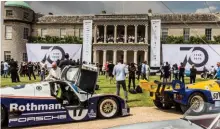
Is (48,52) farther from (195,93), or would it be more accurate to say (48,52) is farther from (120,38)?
(195,93)

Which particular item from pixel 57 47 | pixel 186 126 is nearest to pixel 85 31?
pixel 57 47

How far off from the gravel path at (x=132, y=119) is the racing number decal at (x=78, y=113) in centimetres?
17

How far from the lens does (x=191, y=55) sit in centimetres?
3844

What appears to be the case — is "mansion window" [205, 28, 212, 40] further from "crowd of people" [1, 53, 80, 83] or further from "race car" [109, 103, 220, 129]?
"race car" [109, 103, 220, 129]

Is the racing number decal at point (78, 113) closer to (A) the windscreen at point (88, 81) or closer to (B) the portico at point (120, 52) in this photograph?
(A) the windscreen at point (88, 81)

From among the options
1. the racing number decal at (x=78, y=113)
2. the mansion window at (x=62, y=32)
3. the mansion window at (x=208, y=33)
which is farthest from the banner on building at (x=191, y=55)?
the racing number decal at (x=78, y=113)

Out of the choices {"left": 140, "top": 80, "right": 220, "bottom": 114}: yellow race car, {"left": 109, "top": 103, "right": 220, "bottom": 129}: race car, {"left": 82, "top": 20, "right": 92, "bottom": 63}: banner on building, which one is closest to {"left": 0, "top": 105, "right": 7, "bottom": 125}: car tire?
{"left": 109, "top": 103, "right": 220, "bottom": 129}: race car

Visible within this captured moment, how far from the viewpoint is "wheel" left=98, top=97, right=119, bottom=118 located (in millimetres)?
10512

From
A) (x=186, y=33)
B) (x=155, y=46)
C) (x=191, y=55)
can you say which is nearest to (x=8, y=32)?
(x=155, y=46)

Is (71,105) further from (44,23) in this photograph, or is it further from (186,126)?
(44,23)

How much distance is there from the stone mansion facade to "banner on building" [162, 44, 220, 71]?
13.1 m

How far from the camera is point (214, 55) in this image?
37.2 m

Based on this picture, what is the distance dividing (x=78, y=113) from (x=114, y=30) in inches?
1765

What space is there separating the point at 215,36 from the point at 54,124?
Result: 147ft
